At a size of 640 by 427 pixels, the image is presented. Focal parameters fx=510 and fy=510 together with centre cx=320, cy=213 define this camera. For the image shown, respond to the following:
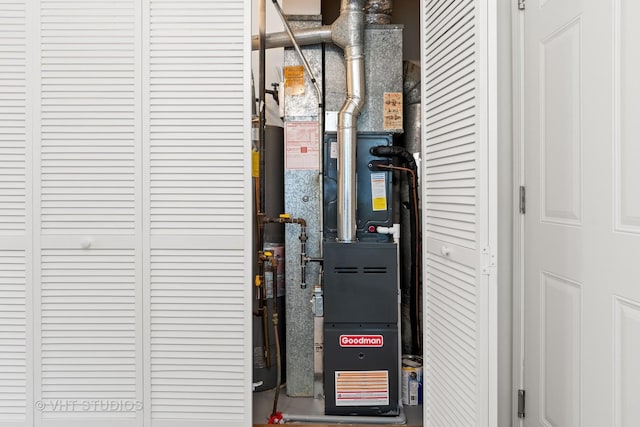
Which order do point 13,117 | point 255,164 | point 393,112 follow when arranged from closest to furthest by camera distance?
point 13,117, point 255,164, point 393,112

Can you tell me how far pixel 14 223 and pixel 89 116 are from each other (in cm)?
52

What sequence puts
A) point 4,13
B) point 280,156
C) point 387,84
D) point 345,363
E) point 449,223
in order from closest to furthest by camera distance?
point 449,223 < point 4,13 < point 345,363 < point 387,84 < point 280,156

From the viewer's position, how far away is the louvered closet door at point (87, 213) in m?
2.01

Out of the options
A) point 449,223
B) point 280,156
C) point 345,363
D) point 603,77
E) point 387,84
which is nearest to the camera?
point 603,77

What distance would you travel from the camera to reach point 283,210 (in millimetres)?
2996

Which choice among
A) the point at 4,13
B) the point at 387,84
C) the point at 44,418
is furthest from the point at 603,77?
the point at 44,418

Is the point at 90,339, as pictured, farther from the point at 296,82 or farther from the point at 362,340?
the point at 296,82

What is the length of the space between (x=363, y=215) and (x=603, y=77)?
1556mm

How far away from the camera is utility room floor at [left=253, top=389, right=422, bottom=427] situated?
2.46 m

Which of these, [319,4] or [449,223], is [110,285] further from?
[319,4]

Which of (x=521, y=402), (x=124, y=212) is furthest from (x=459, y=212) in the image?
(x=124, y=212)

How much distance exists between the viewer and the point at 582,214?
139cm

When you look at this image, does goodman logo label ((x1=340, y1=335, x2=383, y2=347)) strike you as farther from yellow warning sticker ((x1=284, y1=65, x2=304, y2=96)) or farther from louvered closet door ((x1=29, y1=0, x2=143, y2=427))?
yellow warning sticker ((x1=284, y1=65, x2=304, y2=96))

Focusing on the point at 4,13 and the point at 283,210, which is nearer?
the point at 4,13
